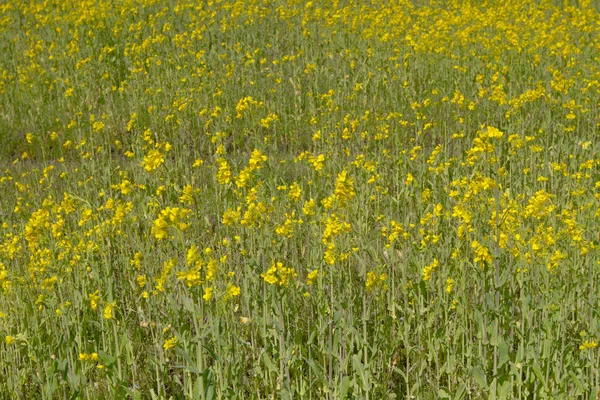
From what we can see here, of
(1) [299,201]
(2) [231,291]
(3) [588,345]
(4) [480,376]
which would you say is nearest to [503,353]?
(4) [480,376]

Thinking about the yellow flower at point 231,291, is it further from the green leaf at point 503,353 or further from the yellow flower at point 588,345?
the yellow flower at point 588,345

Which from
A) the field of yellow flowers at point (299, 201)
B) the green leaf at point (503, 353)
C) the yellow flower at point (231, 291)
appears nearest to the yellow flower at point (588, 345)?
the field of yellow flowers at point (299, 201)

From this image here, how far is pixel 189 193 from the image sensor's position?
14.0 feet

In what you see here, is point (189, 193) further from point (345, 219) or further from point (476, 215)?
point (476, 215)

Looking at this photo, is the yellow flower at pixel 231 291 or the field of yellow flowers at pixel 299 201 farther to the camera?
the field of yellow flowers at pixel 299 201

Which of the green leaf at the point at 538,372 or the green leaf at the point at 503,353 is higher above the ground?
the green leaf at the point at 503,353

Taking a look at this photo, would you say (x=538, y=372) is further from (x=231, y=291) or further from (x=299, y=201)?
(x=299, y=201)

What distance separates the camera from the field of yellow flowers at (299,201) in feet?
11.7

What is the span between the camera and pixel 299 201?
213 inches

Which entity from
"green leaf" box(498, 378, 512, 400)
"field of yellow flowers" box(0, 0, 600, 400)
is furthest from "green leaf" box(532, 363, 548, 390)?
"green leaf" box(498, 378, 512, 400)

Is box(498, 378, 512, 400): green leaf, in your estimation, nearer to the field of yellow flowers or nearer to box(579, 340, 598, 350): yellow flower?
the field of yellow flowers

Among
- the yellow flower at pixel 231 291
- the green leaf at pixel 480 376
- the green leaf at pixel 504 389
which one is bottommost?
the green leaf at pixel 504 389

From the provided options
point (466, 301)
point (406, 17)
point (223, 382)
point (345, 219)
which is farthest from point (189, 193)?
point (406, 17)

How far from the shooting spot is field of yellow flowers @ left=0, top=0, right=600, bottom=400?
Answer: 3.55 metres
